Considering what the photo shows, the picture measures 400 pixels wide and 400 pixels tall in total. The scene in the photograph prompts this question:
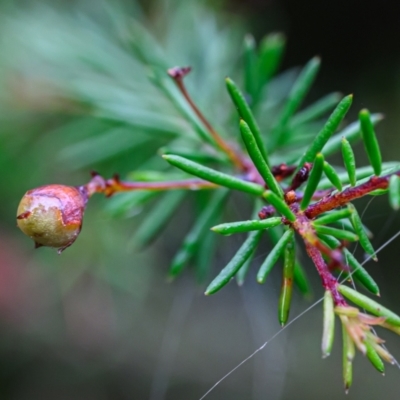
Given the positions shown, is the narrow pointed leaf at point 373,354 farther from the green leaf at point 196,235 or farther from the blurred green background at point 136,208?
the blurred green background at point 136,208

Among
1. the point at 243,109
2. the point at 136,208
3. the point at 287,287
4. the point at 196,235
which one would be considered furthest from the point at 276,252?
the point at 136,208

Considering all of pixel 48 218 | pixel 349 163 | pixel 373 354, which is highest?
pixel 48 218

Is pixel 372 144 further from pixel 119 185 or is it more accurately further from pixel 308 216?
pixel 119 185

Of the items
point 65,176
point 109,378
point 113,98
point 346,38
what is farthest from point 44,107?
point 109,378

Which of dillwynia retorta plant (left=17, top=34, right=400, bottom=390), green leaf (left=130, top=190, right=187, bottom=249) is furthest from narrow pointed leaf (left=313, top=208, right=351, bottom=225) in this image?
green leaf (left=130, top=190, right=187, bottom=249)

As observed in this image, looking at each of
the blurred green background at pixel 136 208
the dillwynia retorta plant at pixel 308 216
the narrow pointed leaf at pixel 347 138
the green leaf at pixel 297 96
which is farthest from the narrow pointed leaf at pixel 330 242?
the blurred green background at pixel 136 208

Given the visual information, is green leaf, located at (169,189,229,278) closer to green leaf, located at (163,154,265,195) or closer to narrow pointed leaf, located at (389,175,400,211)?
green leaf, located at (163,154,265,195)
